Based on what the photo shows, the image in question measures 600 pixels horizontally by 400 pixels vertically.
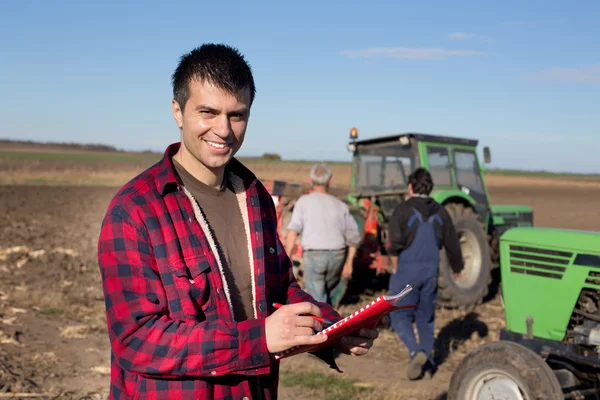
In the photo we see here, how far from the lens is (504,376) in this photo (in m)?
3.73

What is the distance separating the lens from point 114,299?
159 centimetres

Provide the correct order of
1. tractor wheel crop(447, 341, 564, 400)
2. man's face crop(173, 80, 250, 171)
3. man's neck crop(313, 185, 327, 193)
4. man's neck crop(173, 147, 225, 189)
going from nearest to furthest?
man's face crop(173, 80, 250, 171) → man's neck crop(173, 147, 225, 189) → tractor wheel crop(447, 341, 564, 400) → man's neck crop(313, 185, 327, 193)

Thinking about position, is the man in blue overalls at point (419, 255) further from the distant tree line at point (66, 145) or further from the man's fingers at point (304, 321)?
the distant tree line at point (66, 145)

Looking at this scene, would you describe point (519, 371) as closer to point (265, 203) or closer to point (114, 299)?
point (265, 203)

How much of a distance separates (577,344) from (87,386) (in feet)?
11.7

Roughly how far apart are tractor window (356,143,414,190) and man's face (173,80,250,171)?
22.3 ft

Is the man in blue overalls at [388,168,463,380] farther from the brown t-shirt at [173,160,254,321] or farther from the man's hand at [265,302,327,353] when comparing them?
the man's hand at [265,302,327,353]

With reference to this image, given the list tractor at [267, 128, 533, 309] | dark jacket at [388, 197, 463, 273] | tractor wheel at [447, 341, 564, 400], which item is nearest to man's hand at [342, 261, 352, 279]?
dark jacket at [388, 197, 463, 273]

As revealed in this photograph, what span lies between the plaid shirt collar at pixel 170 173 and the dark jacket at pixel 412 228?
372 centimetres

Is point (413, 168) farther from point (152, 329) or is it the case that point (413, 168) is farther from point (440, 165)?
point (152, 329)

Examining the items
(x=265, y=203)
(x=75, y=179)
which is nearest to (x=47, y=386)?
(x=265, y=203)

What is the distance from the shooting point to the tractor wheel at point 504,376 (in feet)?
11.5

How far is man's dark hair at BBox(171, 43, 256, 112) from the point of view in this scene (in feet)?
5.70

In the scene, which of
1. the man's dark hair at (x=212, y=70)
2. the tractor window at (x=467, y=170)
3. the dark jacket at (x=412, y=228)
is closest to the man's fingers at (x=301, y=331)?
the man's dark hair at (x=212, y=70)
